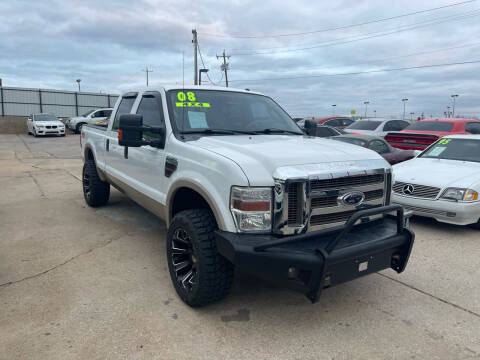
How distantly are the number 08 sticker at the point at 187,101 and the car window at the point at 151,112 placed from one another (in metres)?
0.23

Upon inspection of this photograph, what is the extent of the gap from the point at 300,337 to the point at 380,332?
25.4 inches

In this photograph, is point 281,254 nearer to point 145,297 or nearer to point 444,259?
point 145,297

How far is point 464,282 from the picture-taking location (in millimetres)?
3959

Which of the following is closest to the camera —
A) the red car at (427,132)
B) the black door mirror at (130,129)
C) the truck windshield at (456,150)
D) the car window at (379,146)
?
the black door mirror at (130,129)

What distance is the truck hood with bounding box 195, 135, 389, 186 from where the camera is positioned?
2842 millimetres

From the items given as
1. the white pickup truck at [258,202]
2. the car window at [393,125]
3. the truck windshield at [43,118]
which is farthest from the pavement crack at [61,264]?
the truck windshield at [43,118]

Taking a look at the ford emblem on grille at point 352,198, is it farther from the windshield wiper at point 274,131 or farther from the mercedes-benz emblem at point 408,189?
the mercedes-benz emblem at point 408,189

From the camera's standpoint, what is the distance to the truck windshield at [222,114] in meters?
3.88

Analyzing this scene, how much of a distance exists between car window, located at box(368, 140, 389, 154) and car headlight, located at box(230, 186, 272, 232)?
667cm

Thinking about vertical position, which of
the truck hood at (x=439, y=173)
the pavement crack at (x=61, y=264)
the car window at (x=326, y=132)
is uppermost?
the car window at (x=326, y=132)

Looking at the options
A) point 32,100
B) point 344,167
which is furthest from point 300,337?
point 32,100

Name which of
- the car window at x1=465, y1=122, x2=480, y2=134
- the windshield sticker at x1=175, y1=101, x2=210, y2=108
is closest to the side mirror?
the windshield sticker at x1=175, y1=101, x2=210, y2=108

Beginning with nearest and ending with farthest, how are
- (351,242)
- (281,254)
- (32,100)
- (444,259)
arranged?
(281,254), (351,242), (444,259), (32,100)

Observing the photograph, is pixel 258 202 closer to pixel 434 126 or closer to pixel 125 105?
pixel 125 105
